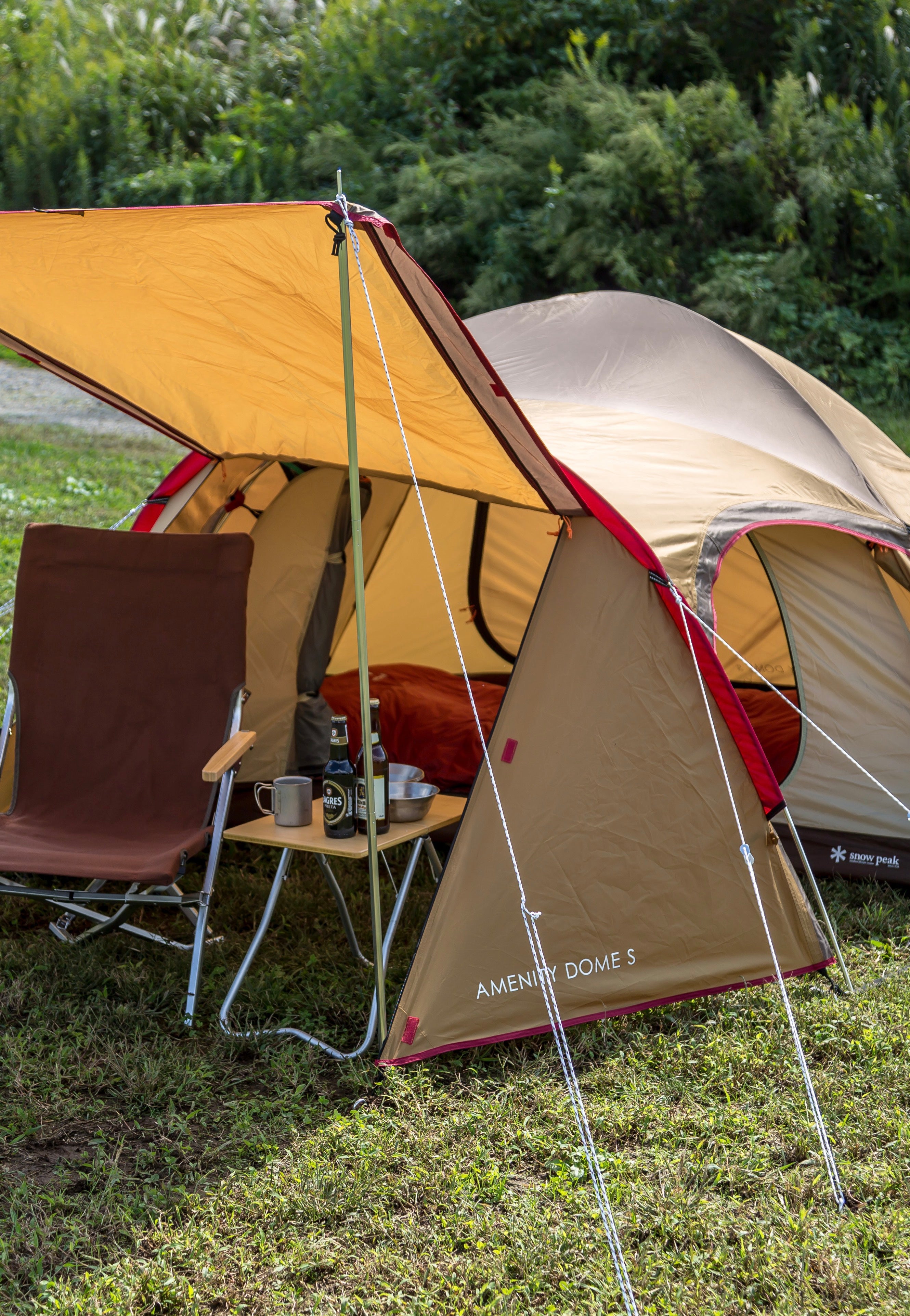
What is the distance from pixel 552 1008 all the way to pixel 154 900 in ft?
3.13

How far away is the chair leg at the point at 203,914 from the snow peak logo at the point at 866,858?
76.1 inches

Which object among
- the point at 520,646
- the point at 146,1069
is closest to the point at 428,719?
the point at 520,646

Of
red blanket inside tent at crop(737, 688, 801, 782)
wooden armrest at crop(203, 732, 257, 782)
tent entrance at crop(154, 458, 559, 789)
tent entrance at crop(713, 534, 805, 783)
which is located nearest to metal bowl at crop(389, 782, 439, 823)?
wooden armrest at crop(203, 732, 257, 782)

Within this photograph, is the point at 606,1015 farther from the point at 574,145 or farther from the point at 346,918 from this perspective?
the point at 574,145

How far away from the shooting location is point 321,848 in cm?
288

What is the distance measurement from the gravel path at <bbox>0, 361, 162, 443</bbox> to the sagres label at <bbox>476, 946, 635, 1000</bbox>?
7898mm

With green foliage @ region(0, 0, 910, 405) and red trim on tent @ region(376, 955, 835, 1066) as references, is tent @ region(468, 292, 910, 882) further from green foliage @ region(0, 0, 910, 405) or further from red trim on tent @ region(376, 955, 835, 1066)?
green foliage @ region(0, 0, 910, 405)

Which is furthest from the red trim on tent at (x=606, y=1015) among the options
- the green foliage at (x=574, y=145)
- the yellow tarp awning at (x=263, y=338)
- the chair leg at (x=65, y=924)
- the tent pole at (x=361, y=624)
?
the green foliage at (x=574, y=145)

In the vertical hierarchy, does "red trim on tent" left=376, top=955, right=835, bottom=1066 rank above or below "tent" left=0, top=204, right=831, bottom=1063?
below

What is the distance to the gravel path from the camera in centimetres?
1061

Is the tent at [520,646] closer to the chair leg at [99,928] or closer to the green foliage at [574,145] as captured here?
the chair leg at [99,928]

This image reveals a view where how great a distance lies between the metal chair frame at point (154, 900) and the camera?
3014mm

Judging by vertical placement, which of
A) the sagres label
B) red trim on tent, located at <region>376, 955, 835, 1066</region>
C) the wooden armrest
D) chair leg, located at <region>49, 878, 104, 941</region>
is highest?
the wooden armrest

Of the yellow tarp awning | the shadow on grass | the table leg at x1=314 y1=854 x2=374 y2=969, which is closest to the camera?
the shadow on grass
